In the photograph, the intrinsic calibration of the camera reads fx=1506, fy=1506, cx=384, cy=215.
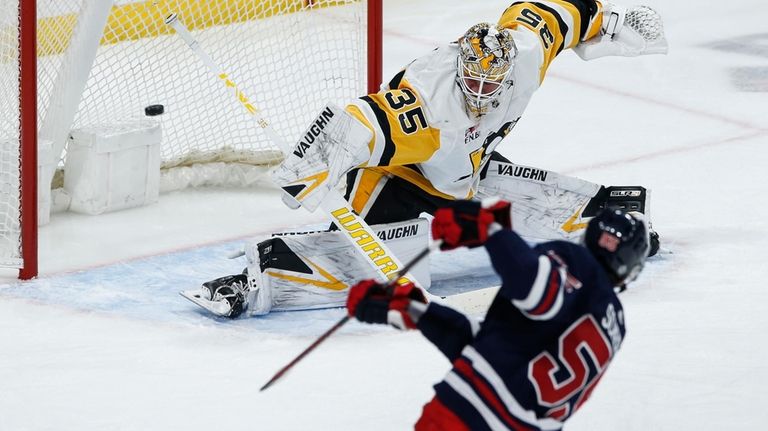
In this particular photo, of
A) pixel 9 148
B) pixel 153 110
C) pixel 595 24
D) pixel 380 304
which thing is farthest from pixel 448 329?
pixel 153 110

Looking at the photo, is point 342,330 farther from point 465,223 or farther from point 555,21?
point 465,223

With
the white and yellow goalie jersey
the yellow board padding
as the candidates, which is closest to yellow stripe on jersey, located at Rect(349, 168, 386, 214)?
the white and yellow goalie jersey

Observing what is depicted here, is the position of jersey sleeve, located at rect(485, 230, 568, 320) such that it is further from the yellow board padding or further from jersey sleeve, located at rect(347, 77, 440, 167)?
the yellow board padding

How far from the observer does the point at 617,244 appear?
2.57 m

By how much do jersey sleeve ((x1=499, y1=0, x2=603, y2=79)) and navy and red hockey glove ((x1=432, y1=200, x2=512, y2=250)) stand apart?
6.42ft

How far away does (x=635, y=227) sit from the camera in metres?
2.62

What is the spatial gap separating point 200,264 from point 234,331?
0.64 m

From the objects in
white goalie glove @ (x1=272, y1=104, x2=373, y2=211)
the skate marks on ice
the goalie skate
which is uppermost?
white goalie glove @ (x1=272, y1=104, x2=373, y2=211)

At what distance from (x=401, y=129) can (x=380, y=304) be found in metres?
1.47

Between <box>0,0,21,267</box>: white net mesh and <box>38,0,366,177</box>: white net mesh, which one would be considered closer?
<box>0,0,21,267</box>: white net mesh

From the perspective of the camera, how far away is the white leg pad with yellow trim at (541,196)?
4609mm

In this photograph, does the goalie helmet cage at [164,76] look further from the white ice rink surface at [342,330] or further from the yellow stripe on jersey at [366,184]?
the yellow stripe on jersey at [366,184]

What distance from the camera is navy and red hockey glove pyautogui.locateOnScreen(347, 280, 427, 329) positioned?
2662 millimetres

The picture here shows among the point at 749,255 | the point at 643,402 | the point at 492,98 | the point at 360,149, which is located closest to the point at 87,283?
the point at 360,149
